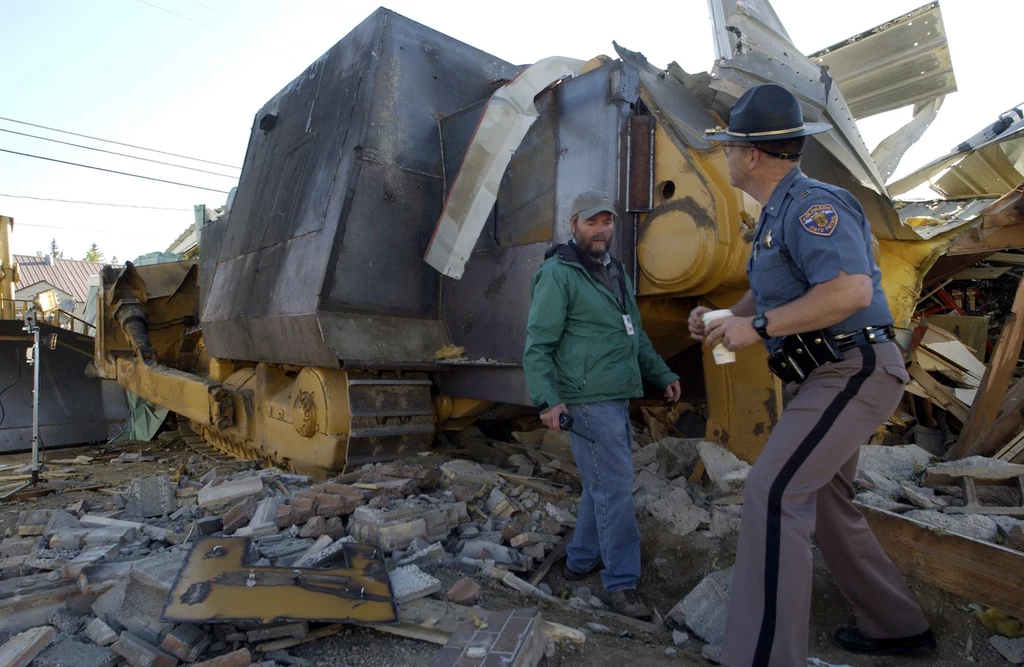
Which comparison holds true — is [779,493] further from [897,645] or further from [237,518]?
[237,518]

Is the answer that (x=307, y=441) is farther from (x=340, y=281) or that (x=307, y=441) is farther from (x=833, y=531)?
(x=833, y=531)

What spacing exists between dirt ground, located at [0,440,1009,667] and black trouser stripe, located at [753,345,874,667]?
1.47 ft

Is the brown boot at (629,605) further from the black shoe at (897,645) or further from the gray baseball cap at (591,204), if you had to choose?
the gray baseball cap at (591,204)

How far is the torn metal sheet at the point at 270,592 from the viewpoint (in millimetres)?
2148

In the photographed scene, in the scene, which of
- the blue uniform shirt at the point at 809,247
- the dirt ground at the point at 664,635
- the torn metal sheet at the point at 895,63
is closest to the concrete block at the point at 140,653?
the dirt ground at the point at 664,635

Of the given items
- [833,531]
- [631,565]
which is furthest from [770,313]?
[631,565]

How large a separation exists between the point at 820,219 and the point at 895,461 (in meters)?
2.43

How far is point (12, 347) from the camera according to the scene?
9.62m

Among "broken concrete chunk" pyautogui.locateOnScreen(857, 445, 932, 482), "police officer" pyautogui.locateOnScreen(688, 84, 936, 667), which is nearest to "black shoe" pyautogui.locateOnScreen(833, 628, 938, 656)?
"police officer" pyautogui.locateOnScreen(688, 84, 936, 667)

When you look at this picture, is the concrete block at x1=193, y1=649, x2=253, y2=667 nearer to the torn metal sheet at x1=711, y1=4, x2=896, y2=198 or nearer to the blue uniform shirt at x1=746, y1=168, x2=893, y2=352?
the blue uniform shirt at x1=746, y1=168, x2=893, y2=352

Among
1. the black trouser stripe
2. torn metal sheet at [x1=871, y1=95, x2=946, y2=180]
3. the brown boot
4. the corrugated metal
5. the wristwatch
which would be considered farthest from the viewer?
the corrugated metal

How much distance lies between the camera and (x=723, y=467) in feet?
11.4

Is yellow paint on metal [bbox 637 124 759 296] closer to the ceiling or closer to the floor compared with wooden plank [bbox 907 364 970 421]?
closer to the ceiling

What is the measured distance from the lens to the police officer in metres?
Answer: 1.85
